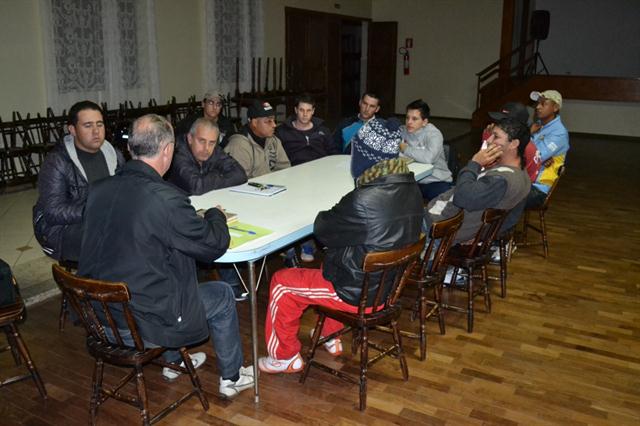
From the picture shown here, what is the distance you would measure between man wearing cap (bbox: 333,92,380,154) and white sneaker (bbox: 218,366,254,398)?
2751mm

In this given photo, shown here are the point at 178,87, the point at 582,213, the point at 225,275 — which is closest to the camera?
the point at 225,275

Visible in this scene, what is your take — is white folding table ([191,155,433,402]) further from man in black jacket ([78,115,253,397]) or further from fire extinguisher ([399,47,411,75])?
fire extinguisher ([399,47,411,75])

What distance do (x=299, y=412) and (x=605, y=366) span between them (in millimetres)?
1617

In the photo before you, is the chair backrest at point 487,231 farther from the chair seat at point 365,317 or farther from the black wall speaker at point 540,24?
the black wall speaker at point 540,24

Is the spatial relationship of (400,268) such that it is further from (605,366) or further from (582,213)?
(582,213)

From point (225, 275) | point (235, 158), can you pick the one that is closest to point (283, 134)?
point (235, 158)

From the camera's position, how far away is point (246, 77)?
32.0 ft

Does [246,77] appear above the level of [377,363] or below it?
above

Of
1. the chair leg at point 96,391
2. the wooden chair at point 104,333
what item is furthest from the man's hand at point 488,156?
the chair leg at point 96,391

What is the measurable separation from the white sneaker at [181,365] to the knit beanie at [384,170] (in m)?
1.22

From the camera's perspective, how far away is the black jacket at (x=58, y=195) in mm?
3059

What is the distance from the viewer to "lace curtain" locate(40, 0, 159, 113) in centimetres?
682

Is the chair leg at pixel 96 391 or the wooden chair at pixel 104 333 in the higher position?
the wooden chair at pixel 104 333

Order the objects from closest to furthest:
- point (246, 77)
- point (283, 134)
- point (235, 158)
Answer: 1. point (235, 158)
2. point (283, 134)
3. point (246, 77)
